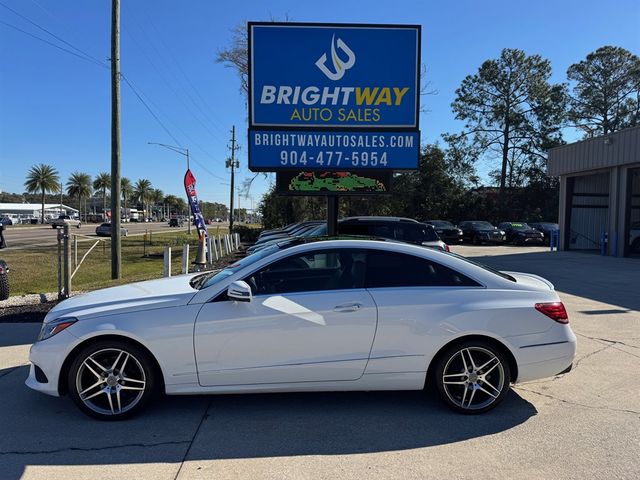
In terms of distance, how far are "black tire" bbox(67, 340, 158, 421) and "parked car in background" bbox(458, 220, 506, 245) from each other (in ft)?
95.8

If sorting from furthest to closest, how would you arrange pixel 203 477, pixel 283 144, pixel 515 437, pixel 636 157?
pixel 636 157 < pixel 283 144 < pixel 515 437 < pixel 203 477

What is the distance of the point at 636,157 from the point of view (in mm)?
20188

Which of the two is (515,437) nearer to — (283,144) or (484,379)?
(484,379)

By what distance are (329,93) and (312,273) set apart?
211 inches

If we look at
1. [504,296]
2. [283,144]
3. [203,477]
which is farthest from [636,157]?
[203,477]

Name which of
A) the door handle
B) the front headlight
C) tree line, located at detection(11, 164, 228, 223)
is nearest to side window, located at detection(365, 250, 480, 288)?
the door handle

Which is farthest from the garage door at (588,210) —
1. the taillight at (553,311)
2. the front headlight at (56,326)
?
the front headlight at (56,326)

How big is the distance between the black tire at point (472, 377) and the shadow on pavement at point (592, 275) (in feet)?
22.0

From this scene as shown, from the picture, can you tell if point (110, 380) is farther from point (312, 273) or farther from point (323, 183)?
point (323, 183)

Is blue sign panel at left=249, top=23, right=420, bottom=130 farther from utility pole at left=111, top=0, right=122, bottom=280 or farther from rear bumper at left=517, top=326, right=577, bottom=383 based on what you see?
utility pole at left=111, top=0, right=122, bottom=280

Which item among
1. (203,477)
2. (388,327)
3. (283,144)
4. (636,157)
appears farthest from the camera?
(636,157)

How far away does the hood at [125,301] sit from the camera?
4105 mm

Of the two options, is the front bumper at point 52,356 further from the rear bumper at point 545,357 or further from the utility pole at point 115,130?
the utility pole at point 115,130

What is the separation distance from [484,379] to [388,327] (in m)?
1.01
